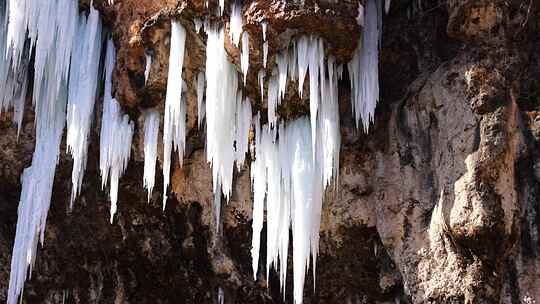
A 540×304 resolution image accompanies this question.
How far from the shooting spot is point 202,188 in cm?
775

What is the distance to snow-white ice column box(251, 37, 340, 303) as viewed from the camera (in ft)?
21.7

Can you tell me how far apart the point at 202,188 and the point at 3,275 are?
2.27 metres

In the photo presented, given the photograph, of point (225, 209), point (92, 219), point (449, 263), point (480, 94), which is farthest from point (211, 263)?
point (480, 94)

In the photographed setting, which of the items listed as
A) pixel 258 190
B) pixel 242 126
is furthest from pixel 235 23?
pixel 258 190

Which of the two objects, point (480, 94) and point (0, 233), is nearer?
point (480, 94)

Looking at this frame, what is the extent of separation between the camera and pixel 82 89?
24.7ft

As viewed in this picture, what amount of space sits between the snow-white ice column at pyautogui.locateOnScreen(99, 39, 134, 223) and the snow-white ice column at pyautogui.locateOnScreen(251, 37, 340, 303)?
3.76 feet

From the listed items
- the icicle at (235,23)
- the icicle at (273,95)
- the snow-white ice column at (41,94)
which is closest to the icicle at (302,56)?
the icicle at (273,95)

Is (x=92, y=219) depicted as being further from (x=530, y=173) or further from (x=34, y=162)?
(x=530, y=173)

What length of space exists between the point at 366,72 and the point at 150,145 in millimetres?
1817

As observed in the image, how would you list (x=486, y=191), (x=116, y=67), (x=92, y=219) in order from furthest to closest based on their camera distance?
(x=92, y=219) → (x=116, y=67) → (x=486, y=191)

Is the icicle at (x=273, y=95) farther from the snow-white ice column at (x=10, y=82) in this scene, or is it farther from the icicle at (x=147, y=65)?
the snow-white ice column at (x=10, y=82)

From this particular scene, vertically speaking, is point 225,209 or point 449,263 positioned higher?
point 225,209

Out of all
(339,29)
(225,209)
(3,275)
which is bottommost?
(3,275)
